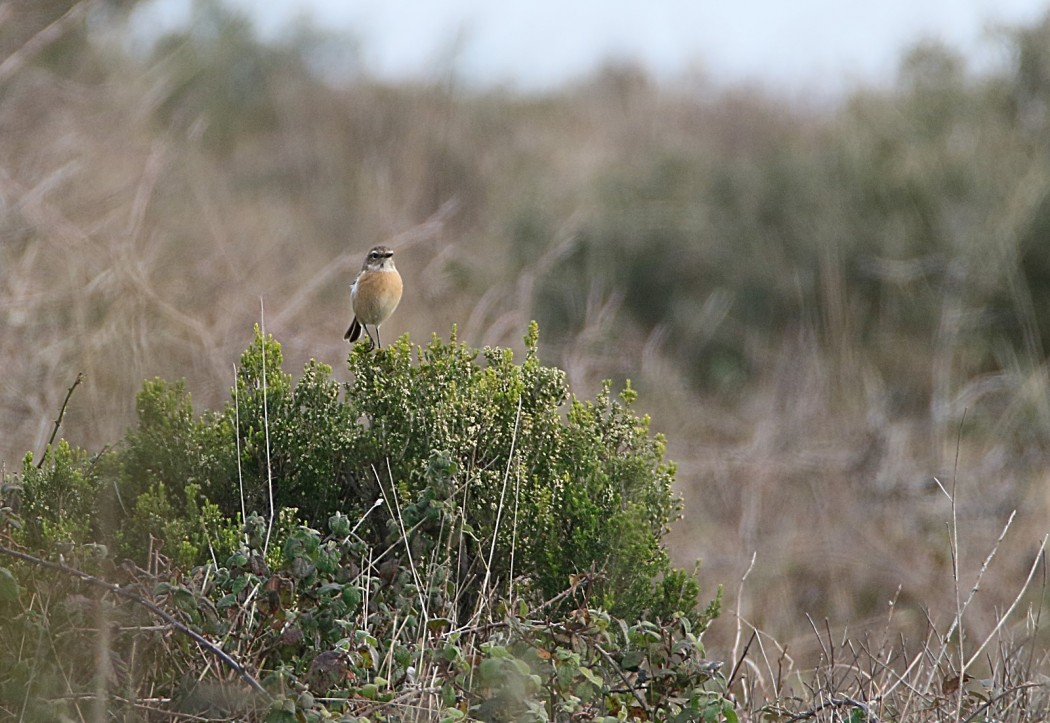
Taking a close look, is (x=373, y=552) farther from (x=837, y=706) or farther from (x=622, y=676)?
(x=837, y=706)

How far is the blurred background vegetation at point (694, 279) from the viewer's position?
815 cm

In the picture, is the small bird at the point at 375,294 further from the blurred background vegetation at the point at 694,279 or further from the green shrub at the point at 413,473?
the blurred background vegetation at the point at 694,279

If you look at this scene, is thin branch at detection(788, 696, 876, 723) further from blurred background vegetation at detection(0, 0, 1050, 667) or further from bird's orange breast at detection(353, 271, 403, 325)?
blurred background vegetation at detection(0, 0, 1050, 667)

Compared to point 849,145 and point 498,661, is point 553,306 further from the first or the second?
point 498,661

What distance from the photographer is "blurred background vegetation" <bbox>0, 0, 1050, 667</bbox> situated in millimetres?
8148

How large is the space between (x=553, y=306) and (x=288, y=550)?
9719mm

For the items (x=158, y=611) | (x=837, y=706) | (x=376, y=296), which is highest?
(x=376, y=296)

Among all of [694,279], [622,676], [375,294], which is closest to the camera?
[622,676]

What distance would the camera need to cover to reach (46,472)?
3717 millimetres

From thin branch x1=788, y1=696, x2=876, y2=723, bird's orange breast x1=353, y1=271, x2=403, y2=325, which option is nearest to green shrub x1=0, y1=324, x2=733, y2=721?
thin branch x1=788, y1=696, x2=876, y2=723

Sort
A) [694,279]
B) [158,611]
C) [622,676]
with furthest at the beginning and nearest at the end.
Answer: [694,279], [622,676], [158,611]

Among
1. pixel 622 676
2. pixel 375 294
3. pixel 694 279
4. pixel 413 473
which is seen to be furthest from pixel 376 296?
pixel 694 279

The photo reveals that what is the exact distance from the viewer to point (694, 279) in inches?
521

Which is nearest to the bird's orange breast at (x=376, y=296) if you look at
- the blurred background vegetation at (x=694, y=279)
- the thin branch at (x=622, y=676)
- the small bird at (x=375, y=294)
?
the small bird at (x=375, y=294)
